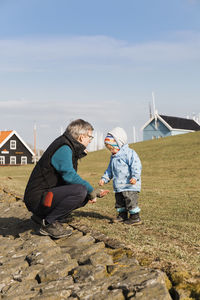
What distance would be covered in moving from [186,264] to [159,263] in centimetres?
30

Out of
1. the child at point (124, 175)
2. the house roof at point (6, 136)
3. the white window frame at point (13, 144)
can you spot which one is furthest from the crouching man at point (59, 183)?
the white window frame at point (13, 144)

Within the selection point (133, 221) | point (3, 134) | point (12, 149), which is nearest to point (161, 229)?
point (133, 221)

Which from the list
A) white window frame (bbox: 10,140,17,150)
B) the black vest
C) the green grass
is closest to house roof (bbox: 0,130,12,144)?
white window frame (bbox: 10,140,17,150)

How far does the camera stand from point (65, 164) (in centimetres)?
514

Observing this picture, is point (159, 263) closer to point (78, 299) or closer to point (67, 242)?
point (78, 299)

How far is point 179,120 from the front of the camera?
6362 centimetres

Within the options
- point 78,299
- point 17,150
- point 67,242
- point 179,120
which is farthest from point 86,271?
point 179,120

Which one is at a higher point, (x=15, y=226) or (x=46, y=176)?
(x=46, y=176)

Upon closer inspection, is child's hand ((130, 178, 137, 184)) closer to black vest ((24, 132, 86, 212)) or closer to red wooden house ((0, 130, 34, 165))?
black vest ((24, 132, 86, 212))

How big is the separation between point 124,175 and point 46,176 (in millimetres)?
1817

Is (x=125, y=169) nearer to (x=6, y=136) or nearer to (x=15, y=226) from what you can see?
(x=15, y=226)

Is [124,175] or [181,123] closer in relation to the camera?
[124,175]

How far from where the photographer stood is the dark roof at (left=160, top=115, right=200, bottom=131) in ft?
199

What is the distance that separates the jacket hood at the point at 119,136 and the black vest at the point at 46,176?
149 cm
